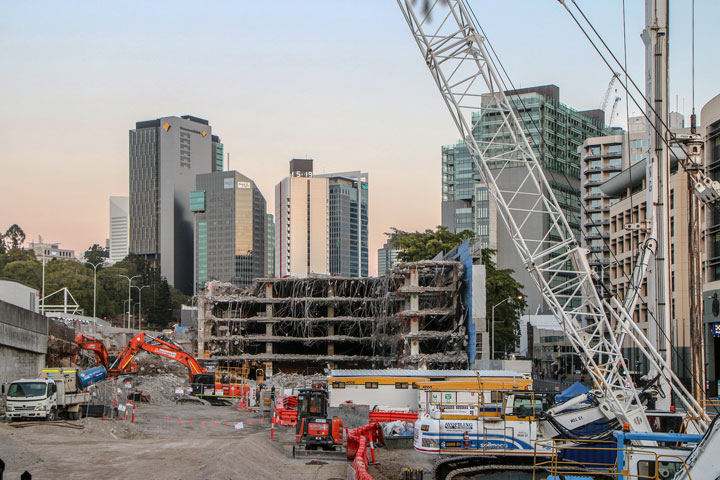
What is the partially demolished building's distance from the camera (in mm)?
83312

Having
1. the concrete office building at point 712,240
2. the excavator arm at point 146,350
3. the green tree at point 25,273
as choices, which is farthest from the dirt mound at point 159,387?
the green tree at point 25,273

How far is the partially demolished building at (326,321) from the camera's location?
8331cm

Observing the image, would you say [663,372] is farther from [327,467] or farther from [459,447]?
[327,467]

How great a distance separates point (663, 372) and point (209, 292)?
74871 millimetres

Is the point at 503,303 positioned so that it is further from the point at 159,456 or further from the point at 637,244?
the point at 159,456

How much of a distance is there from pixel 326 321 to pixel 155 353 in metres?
41.2

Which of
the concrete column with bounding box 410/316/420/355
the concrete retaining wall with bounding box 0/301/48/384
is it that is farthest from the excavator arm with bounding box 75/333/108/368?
the concrete column with bounding box 410/316/420/355

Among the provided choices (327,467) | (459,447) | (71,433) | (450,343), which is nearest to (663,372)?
(459,447)

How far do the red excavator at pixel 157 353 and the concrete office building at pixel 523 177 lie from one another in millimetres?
95838

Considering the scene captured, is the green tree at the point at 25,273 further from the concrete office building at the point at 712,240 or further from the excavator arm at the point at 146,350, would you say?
the concrete office building at the point at 712,240

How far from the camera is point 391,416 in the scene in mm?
40906

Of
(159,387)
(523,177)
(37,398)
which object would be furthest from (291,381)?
(523,177)

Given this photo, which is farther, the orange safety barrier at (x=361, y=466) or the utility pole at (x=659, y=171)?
the utility pole at (x=659, y=171)

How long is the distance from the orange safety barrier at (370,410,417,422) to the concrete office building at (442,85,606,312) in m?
108
